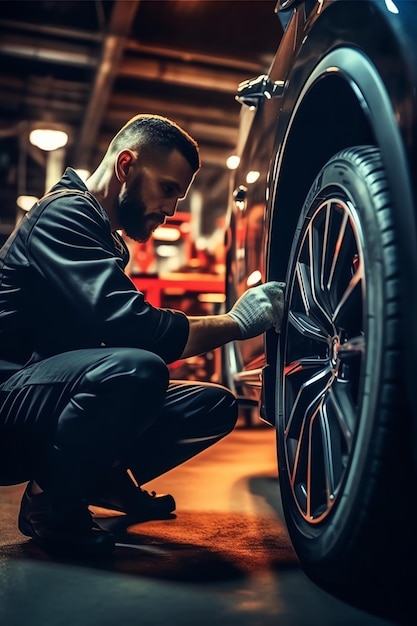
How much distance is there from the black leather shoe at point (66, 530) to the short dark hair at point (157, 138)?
841mm

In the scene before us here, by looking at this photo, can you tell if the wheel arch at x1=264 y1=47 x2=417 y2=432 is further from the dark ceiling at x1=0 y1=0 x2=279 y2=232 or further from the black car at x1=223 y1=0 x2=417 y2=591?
the dark ceiling at x1=0 y1=0 x2=279 y2=232

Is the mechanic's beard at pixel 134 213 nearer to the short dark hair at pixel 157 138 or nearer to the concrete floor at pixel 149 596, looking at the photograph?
the short dark hair at pixel 157 138

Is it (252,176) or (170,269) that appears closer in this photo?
(252,176)

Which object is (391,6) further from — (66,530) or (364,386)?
(66,530)

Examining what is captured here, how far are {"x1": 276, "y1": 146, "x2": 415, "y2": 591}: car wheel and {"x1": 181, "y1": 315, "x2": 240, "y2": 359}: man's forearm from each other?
0.49 ft

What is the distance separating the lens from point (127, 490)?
1765mm

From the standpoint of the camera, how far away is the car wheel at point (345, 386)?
3.19ft

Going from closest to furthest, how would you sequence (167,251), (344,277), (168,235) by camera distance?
(344,277) < (168,235) < (167,251)

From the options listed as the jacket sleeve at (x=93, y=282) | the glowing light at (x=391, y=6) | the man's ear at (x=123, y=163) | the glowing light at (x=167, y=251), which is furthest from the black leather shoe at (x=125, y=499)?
the glowing light at (x=167, y=251)

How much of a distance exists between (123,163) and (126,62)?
605 cm

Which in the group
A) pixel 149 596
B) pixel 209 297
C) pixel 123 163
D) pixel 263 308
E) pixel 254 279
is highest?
pixel 209 297


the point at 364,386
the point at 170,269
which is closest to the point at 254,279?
the point at 364,386

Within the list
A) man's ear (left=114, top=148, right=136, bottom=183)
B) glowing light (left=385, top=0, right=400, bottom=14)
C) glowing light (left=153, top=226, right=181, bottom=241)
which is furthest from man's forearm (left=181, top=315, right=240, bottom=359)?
glowing light (left=153, top=226, right=181, bottom=241)

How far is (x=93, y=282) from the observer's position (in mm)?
1467
